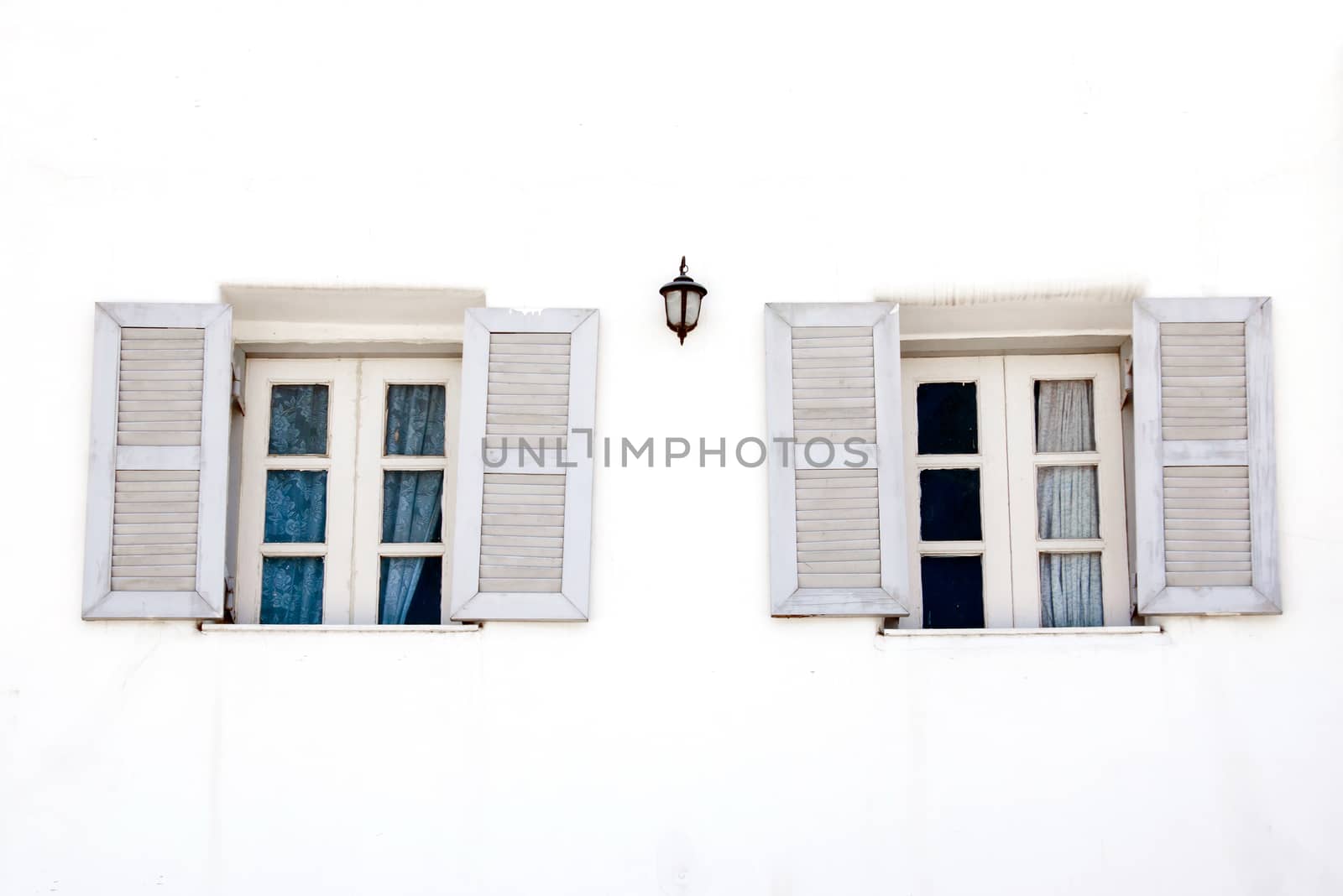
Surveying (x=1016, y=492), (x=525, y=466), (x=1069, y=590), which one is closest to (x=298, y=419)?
(x=525, y=466)

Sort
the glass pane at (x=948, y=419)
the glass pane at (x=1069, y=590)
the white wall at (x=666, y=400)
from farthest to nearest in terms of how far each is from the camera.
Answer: the glass pane at (x=948, y=419)
the glass pane at (x=1069, y=590)
the white wall at (x=666, y=400)

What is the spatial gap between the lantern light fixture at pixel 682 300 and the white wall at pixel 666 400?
139 mm

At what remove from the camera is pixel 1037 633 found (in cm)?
480

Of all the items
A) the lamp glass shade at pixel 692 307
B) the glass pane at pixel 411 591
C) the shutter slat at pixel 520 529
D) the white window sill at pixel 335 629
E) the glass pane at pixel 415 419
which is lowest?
the white window sill at pixel 335 629

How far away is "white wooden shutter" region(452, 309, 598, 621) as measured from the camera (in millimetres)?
4766

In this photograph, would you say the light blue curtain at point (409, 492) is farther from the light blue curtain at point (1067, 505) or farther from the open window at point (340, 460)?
the light blue curtain at point (1067, 505)

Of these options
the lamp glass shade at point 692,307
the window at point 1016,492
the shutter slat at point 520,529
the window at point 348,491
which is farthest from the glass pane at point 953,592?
the window at point 348,491

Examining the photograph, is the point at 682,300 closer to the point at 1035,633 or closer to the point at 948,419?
the point at 948,419

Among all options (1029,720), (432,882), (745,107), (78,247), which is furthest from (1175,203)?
(78,247)

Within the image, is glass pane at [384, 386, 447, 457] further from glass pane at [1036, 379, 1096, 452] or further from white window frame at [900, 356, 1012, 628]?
glass pane at [1036, 379, 1096, 452]

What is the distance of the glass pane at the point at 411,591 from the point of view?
5.07 m

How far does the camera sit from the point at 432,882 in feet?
15.4

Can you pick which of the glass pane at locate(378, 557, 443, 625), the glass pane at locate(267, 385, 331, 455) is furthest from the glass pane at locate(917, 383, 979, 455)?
the glass pane at locate(267, 385, 331, 455)

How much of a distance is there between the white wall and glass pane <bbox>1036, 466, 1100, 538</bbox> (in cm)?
51
